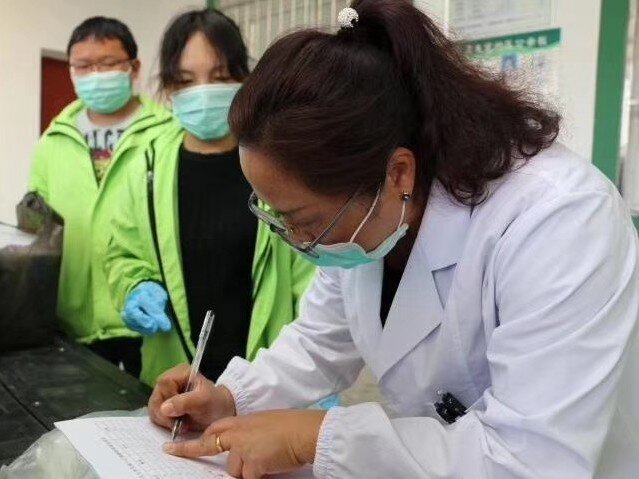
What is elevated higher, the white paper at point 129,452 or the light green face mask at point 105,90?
the light green face mask at point 105,90

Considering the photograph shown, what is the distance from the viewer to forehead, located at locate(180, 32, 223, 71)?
151cm

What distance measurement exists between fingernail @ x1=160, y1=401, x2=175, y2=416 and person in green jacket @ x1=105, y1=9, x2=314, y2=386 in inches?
20.1

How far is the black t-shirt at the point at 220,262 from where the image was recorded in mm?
1471

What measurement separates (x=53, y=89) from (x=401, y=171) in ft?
12.0

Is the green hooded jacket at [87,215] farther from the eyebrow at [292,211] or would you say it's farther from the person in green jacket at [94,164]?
the eyebrow at [292,211]

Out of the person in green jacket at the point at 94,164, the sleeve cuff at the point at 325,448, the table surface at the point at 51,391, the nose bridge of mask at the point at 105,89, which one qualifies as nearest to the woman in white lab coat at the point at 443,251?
the sleeve cuff at the point at 325,448

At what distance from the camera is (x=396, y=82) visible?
0.76 m

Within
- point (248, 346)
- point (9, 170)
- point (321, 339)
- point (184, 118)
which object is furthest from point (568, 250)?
point (9, 170)

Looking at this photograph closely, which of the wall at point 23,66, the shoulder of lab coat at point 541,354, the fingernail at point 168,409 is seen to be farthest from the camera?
the wall at point 23,66

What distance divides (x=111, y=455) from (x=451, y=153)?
554 mm

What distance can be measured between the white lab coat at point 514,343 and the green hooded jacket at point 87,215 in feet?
3.41

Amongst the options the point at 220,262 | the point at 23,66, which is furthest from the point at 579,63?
the point at 23,66

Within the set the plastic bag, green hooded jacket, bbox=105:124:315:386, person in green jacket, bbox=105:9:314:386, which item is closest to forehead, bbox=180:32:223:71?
person in green jacket, bbox=105:9:314:386

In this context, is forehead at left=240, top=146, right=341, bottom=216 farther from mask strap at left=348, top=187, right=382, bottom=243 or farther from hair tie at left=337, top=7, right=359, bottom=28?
hair tie at left=337, top=7, right=359, bottom=28
